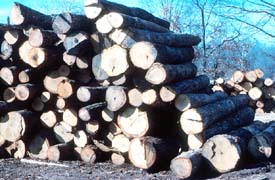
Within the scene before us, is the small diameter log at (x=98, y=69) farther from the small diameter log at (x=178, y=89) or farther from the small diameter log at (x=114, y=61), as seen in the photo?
the small diameter log at (x=178, y=89)

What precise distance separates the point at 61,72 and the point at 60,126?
86cm

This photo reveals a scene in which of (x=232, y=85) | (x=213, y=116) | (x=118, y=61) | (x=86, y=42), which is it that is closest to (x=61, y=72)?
(x=86, y=42)

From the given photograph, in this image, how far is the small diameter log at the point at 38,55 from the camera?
254 inches

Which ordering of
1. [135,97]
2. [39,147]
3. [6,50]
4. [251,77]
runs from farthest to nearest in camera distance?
[251,77] < [6,50] < [39,147] < [135,97]

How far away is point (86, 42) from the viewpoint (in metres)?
6.30

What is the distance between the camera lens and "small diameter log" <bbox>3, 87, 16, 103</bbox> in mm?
6746

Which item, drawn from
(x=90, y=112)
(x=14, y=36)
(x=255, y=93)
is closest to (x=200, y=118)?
(x=90, y=112)

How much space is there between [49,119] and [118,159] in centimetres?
132

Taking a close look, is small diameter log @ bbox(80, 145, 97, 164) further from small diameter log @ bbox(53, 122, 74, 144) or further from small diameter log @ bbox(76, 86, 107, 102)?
small diameter log @ bbox(76, 86, 107, 102)

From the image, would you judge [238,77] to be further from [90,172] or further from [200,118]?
[90,172]

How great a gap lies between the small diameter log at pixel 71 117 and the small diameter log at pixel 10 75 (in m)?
0.99

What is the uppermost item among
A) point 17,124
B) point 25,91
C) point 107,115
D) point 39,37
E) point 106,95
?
point 39,37

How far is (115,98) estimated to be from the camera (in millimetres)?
5914

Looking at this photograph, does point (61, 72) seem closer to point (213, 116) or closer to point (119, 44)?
point (119, 44)
